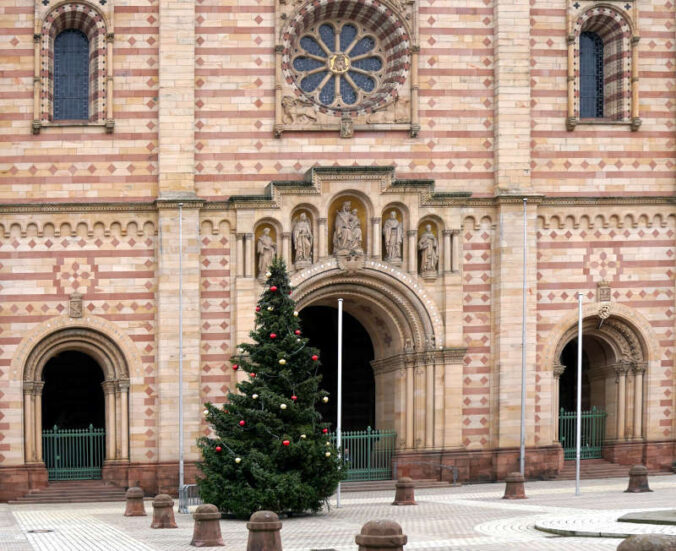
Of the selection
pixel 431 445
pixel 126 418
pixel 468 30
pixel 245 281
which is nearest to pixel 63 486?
pixel 126 418

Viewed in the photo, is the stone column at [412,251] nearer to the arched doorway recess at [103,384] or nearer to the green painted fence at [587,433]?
the green painted fence at [587,433]

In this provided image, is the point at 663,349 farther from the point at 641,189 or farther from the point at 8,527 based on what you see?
the point at 8,527

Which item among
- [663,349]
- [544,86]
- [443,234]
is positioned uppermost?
[544,86]

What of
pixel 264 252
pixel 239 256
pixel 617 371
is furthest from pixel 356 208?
pixel 617 371

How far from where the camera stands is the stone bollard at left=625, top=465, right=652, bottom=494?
39.9m

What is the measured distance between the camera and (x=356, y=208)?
45969 mm

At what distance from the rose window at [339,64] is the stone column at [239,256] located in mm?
5346

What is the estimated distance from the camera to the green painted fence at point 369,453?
45.8 meters

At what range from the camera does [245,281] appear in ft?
147

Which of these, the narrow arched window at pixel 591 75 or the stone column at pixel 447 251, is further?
the narrow arched window at pixel 591 75

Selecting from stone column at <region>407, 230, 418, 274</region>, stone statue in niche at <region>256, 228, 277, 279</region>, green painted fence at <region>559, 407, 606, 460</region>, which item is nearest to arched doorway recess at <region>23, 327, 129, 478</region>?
stone statue in niche at <region>256, 228, 277, 279</region>

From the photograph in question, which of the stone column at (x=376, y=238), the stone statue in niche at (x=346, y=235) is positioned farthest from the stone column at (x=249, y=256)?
the stone column at (x=376, y=238)

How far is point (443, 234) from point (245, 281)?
20.9 ft

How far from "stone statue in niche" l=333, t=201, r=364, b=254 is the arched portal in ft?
21.4
